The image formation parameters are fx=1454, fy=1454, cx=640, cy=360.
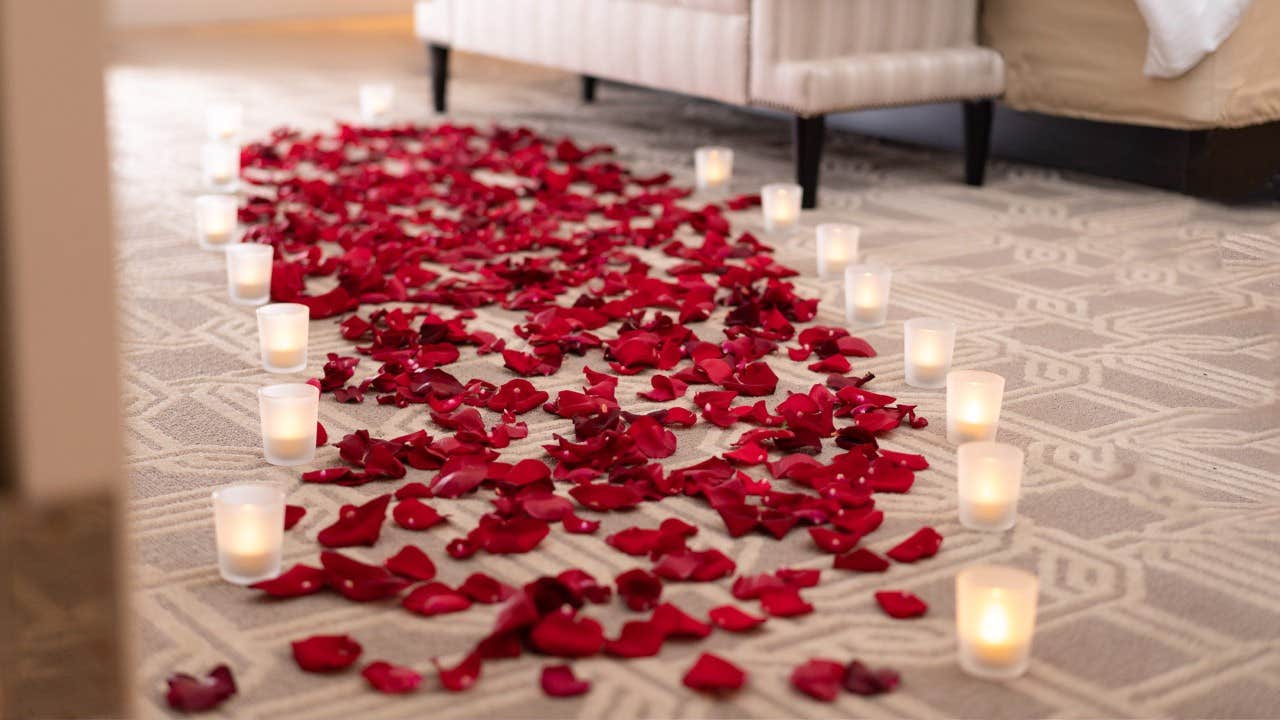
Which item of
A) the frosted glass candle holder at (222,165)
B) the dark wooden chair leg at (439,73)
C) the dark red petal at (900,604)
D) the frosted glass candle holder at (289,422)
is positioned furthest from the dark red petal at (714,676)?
the dark wooden chair leg at (439,73)

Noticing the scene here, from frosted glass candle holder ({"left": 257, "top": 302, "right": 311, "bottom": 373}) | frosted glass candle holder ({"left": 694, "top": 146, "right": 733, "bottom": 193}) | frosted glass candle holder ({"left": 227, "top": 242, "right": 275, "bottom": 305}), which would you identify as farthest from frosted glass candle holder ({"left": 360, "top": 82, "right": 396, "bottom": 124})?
frosted glass candle holder ({"left": 257, "top": 302, "right": 311, "bottom": 373})

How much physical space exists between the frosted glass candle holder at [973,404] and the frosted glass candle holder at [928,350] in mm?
182

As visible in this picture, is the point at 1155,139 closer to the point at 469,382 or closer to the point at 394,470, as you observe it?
the point at 469,382

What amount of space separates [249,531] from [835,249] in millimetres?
1391

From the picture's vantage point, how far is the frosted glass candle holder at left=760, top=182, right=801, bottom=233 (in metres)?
2.80

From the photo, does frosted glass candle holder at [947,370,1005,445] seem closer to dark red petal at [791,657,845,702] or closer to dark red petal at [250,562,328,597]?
dark red petal at [791,657,845,702]

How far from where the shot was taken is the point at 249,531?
1359 millimetres

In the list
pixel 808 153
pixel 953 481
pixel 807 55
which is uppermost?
pixel 807 55

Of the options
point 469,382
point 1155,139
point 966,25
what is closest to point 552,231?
point 469,382

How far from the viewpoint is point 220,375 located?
2.00 m

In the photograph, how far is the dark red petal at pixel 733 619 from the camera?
1.30 meters

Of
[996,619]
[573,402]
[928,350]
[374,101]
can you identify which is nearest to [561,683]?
[996,619]

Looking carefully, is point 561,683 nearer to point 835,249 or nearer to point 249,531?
point 249,531

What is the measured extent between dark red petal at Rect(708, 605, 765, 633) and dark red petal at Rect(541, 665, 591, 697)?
0.15 m
